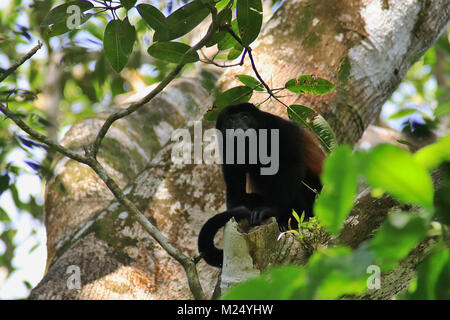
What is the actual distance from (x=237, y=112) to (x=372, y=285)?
2.38 meters

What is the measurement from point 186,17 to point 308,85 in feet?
2.17

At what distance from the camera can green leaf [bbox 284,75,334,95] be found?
7.19ft

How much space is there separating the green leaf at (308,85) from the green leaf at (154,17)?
64 centimetres

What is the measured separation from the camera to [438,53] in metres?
6.68

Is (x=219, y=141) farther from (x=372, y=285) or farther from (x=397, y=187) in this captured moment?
(x=397, y=187)

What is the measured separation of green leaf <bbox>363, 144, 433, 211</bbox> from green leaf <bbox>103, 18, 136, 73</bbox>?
5.38 ft

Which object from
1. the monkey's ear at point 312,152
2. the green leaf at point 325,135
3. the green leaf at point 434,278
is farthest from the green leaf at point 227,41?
the green leaf at point 434,278

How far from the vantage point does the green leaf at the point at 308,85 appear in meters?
2.19

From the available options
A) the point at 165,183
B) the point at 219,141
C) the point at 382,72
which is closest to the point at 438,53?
the point at 382,72

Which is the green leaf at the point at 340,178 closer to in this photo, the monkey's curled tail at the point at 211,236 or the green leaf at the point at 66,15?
the green leaf at the point at 66,15

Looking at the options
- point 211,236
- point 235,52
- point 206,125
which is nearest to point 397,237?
point 235,52

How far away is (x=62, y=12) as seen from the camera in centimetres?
189

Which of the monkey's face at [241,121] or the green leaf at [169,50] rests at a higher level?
the monkey's face at [241,121]

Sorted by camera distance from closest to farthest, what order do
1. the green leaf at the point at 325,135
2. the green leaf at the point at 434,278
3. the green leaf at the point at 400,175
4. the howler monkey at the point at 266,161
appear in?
the green leaf at the point at 400,175
the green leaf at the point at 434,278
the green leaf at the point at 325,135
the howler monkey at the point at 266,161
